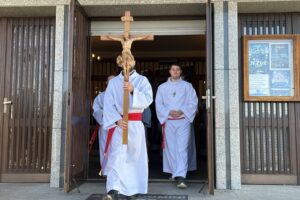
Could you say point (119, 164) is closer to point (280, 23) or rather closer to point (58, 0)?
point (58, 0)

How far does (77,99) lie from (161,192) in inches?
75.2

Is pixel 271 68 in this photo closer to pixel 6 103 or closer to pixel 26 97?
pixel 26 97

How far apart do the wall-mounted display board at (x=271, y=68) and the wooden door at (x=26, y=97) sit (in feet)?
11.0

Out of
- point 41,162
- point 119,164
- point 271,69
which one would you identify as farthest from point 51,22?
point 271,69

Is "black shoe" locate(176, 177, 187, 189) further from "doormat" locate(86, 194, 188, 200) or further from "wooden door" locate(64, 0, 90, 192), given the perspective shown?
"wooden door" locate(64, 0, 90, 192)

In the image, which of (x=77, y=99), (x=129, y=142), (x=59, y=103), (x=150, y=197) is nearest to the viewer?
(x=129, y=142)

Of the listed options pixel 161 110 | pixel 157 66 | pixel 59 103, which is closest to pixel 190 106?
pixel 161 110

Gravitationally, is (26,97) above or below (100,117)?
above

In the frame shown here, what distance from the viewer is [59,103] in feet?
20.6

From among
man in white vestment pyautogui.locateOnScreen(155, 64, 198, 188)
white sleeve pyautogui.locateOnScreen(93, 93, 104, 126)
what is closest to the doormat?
man in white vestment pyautogui.locateOnScreen(155, 64, 198, 188)

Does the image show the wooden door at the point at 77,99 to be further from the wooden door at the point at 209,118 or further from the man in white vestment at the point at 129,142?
the wooden door at the point at 209,118

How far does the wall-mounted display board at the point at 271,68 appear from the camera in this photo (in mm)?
6359

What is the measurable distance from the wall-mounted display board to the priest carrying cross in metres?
1.99

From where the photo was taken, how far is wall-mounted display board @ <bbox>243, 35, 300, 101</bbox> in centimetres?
636
